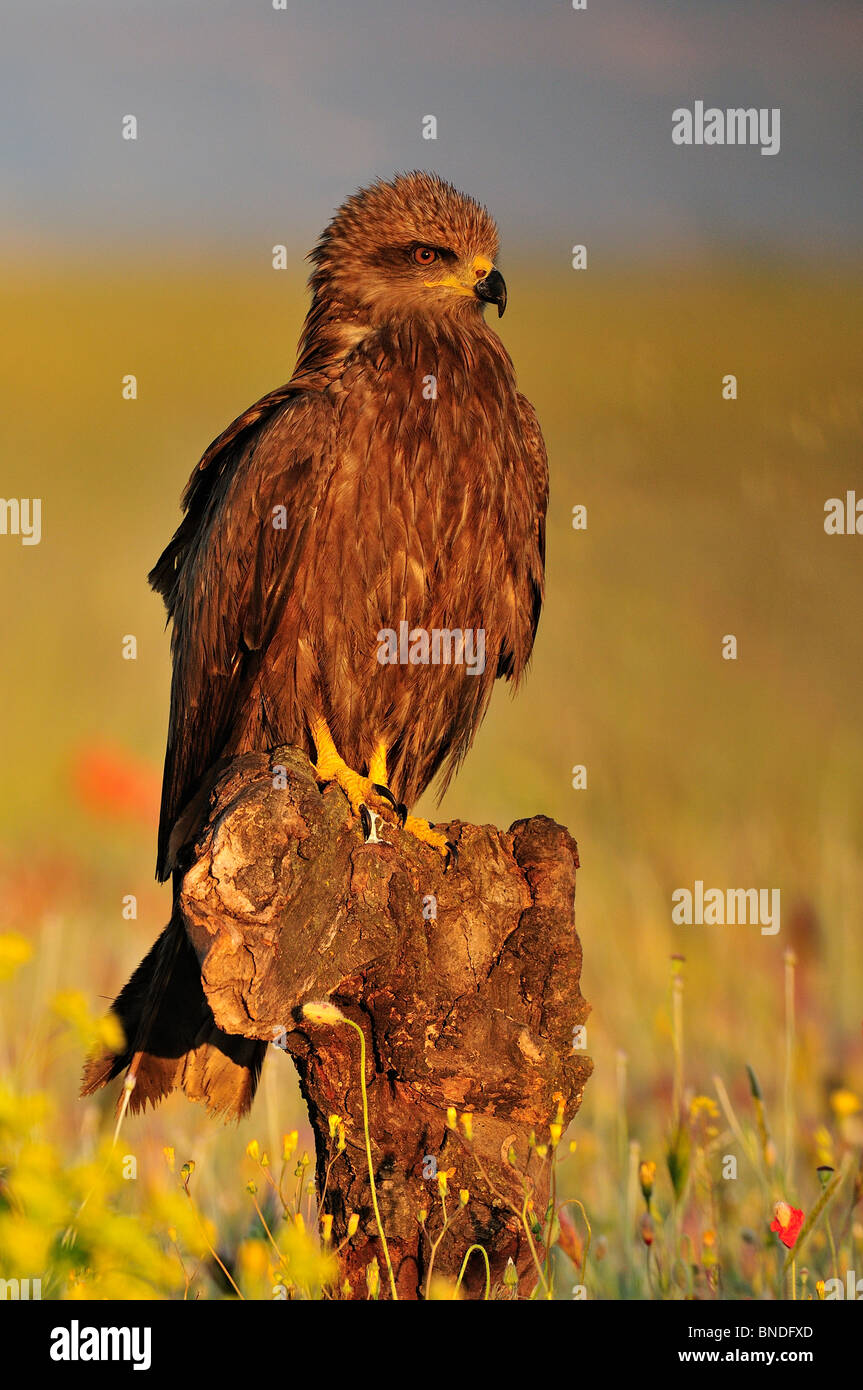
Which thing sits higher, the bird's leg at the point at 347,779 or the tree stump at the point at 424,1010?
the bird's leg at the point at 347,779

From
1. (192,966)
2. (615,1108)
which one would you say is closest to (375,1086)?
(192,966)

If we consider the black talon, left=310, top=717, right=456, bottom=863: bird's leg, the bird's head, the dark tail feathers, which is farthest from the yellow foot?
the bird's head

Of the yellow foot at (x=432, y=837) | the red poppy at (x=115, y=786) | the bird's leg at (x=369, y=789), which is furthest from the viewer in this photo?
the red poppy at (x=115, y=786)

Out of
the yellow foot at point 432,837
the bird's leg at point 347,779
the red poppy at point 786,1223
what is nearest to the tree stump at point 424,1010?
the yellow foot at point 432,837

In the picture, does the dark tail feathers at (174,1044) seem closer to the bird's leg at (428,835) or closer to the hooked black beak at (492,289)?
the bird's leg at (428,835)

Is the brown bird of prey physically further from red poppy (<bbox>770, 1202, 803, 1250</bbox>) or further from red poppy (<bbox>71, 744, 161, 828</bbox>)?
red poppy (<bbox>71, 744, 161, 828</bbox>)

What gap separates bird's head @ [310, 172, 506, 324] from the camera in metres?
4.81

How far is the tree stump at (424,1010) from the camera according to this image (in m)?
3.44

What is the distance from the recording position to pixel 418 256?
15.9 feet

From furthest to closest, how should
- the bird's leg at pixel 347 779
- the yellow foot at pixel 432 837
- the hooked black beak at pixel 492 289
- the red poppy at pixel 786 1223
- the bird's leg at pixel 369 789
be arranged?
1. the hooked black beak at pixel 492 289
2. the bird's leg at pixel 347 779
3. the bird's leg at pixel 369 789
4. the yellow foot at pixel 432 837
5. the red poppy at pixel 786 1223

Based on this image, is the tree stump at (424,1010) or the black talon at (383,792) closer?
the tree stump at (424,1010)

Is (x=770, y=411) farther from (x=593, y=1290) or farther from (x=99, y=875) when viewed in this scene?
(x=593, y=1290)

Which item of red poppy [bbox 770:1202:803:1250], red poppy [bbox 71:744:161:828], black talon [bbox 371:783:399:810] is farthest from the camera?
red poppy [bbox 71:744:161:828]

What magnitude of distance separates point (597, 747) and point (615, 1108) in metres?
7.17
